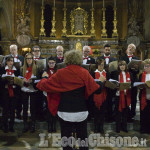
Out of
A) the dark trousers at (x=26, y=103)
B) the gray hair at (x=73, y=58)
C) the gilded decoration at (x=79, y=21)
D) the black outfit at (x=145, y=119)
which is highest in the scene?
the gilded decoration at (x=79, y=21)

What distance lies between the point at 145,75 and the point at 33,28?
32.7 feet

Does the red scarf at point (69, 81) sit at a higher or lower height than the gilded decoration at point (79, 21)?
lower

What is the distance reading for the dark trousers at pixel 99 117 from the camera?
409 centimetres

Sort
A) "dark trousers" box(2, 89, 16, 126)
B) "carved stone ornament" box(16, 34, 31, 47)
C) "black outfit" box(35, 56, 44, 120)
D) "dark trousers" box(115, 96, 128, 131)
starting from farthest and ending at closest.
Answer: "carved stone ornament" box(16, 34, 31, 47) → "black outfit" box(35, 56, 44, 120) → "dark trousers" box(115, 96, 128, 131) → "dark trousers" box(2, 89, 16, 126)

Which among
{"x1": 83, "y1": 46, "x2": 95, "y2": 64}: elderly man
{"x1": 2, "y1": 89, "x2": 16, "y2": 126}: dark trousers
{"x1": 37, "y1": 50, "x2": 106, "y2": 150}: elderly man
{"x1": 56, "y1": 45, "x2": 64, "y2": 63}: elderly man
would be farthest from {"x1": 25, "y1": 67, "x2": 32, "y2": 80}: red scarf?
{"x1": 37, "y1": 50, "x2": 106, "y2": 150}: elderly man

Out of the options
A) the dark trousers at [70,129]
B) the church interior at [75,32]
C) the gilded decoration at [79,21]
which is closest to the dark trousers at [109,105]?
the dark trousers at [70,129]

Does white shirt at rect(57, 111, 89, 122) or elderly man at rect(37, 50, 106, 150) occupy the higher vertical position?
elderly man at rect(37, 50, 106, 150)

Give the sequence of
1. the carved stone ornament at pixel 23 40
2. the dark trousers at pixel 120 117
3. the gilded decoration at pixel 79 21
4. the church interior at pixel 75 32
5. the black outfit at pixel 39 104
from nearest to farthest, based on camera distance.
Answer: the dark trousers at pixel 120 117, the black outfit at pixel 39 104, the carved stone ornament at pixel 23 40, the church interior at pixel 75 32, the gilded decoration at pixel 79 21

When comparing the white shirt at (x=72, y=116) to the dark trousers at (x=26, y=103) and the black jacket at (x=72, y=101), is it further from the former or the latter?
the dark trousers at (x=26, y=103)

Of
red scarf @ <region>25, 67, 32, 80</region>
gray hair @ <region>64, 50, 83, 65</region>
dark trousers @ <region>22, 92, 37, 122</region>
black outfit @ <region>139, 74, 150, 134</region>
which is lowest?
black outfit @ <region>139, 74, 150, 134</region>

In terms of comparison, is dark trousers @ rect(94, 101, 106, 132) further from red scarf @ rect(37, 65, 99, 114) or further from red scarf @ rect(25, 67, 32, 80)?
red scarf @ rect(37, 65, 99, 114)

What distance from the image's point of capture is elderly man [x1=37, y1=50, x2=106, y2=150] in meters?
2.38

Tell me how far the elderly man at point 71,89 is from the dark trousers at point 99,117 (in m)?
1.62

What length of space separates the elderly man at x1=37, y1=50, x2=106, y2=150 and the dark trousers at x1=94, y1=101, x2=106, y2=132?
5.31 feet
